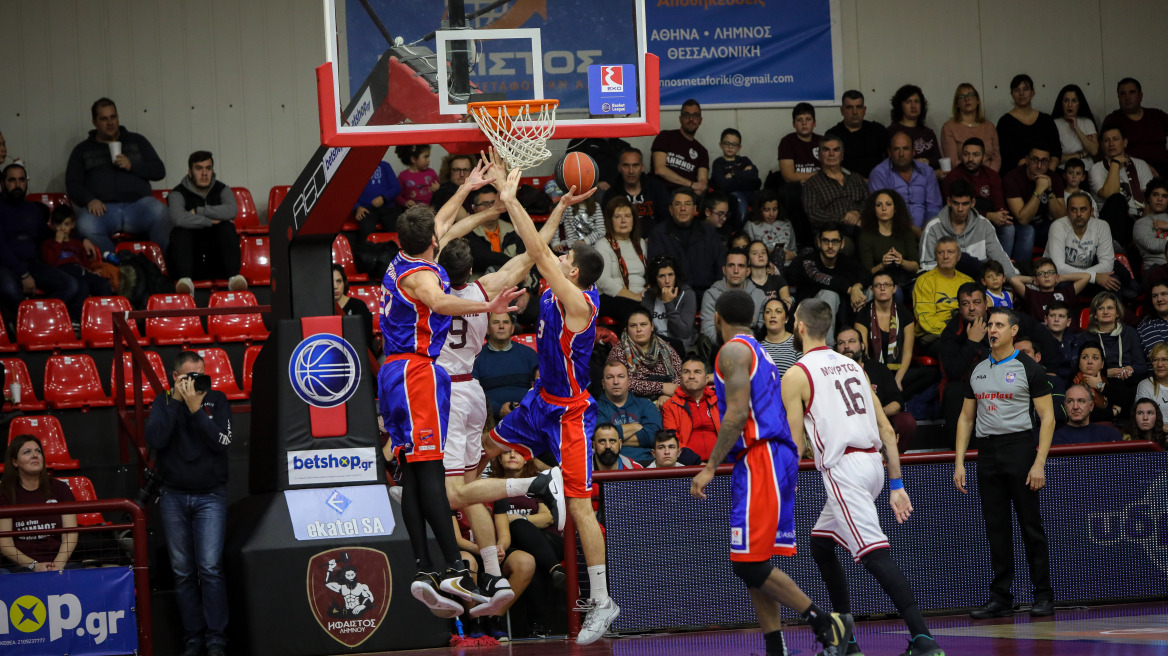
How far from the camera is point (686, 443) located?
1055 cm

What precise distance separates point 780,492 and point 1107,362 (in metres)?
6.60

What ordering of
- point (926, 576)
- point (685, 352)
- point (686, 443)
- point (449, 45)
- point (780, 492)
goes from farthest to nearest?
point (685, 352), point (686, 443), point (926, 576), point (449, 45), point (780, 492)

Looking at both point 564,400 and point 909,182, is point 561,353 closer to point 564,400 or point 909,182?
point 564,400

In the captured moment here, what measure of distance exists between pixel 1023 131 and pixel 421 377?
34.3 feet

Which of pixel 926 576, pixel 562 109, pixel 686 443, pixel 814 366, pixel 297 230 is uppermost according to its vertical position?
pixel 562 109

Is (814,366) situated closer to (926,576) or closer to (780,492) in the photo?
(780,492)

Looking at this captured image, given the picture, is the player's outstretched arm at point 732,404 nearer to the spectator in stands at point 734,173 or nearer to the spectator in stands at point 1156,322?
the spectator in stands at point 1156,322

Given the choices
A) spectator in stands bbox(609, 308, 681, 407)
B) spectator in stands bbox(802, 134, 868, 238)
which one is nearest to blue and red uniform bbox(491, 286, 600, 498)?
spectator in stands bbox(609, 308, 681, 407)

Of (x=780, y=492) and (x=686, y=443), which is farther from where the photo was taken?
(x=686, y=443)

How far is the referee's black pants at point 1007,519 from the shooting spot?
9.44 metres

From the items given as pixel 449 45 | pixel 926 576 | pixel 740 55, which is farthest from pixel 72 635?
pixel 740 55

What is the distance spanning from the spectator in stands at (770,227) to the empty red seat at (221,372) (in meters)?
5.42

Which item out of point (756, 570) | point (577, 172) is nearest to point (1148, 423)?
point (756, 570)

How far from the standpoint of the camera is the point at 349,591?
8867 mm
